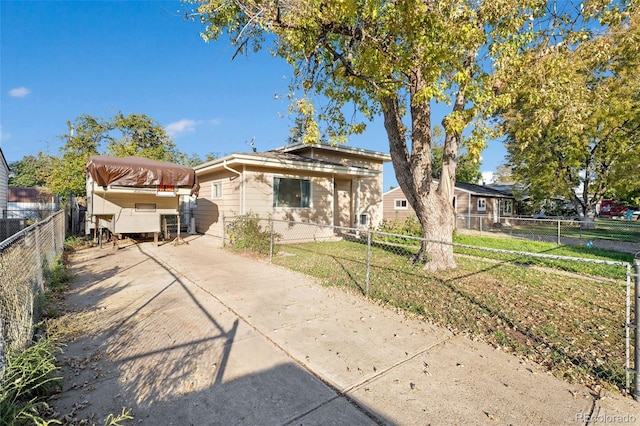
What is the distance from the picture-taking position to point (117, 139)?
69.1ft

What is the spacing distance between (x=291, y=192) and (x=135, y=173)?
198 inches

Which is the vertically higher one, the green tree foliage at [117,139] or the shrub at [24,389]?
the green tree foliage at [117,139]

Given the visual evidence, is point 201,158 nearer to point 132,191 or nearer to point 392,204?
point 392,204

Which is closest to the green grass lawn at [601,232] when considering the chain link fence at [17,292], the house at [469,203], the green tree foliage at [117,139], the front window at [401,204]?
the house at [469,203]

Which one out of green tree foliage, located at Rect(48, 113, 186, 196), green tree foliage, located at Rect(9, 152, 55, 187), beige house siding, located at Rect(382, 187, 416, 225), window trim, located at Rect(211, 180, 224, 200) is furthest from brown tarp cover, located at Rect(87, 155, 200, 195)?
green tree foliage, located at Rect(9, 152, 55, 187)

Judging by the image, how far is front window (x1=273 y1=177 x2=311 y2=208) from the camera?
11.1 metres

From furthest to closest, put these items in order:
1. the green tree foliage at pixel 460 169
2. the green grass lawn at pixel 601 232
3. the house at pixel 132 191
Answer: the green tree foliage at pixel 460 169
the green grass lawn at pixel 601 232
the house at pixel 132 191

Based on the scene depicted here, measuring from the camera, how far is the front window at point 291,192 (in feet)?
36.4

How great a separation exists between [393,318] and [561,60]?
6104 millimetres

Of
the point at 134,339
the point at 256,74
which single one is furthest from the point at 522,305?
the point at 256,74

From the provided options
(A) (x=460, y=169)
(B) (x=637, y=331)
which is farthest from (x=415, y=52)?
(A) (x=460, y=169)

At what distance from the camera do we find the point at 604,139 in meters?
17.5

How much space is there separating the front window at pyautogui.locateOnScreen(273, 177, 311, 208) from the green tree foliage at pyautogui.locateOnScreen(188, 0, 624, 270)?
3.48 m

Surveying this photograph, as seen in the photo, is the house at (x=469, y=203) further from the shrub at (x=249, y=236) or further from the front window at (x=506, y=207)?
the shrub at (x=249, y=236)
